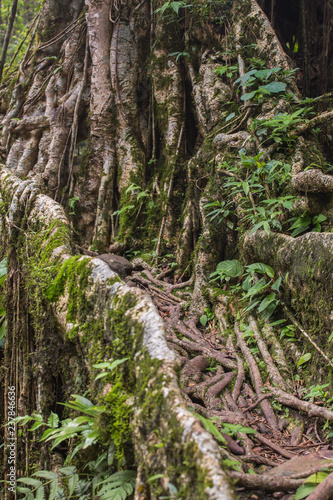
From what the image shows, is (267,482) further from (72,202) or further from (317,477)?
(72,202)

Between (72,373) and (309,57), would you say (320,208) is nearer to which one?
(72,373)

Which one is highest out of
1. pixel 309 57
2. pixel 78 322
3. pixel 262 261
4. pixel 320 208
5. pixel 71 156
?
pixel 309 57

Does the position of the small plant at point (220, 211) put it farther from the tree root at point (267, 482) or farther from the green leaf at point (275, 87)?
the tree root at point (267, 482)

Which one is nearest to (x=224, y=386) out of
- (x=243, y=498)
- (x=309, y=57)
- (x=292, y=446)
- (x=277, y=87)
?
(x=292, y=446)

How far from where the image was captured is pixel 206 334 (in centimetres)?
381

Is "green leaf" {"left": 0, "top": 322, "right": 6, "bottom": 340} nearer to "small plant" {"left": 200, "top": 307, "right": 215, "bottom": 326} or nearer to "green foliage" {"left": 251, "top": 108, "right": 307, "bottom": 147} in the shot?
"small plant" {"left": 200, "top": 307, "right": 215, "bottom": 326}

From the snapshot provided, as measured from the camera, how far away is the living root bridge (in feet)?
4.12

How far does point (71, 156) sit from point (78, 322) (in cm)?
458

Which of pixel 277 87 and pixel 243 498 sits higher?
pixel 277 87

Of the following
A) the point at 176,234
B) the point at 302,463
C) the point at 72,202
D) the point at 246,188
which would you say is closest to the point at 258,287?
the point at 246,188

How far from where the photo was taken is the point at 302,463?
1.93 metres

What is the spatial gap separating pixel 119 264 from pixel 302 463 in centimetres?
344

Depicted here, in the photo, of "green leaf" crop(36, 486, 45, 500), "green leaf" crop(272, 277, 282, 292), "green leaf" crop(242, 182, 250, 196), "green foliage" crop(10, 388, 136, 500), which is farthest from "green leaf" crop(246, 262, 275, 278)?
"green leaf" crop(36, 486, 45, 500)

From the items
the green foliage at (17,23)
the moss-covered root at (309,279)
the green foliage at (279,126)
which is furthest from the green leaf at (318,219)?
the green foliage at (17,23)
